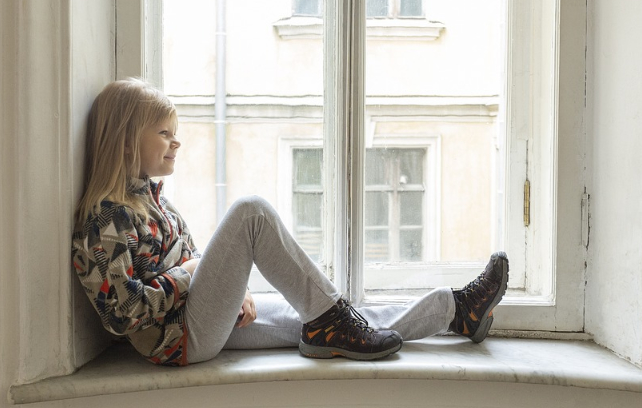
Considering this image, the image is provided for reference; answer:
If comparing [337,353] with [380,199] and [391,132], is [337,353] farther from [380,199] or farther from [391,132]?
[391,132]

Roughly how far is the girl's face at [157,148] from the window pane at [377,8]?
58cm

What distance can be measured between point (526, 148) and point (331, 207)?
1.71 ft

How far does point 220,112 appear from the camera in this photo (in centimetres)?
162

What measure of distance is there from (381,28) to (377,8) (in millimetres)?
51

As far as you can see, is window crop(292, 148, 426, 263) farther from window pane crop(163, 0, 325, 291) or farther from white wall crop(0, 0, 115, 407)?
white wall crop(0, 0, 115, 407)

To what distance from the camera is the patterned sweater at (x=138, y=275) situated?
1.22m

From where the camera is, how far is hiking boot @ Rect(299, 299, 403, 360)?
1.33 metres

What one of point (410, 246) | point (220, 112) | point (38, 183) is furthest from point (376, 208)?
point (38, 183)

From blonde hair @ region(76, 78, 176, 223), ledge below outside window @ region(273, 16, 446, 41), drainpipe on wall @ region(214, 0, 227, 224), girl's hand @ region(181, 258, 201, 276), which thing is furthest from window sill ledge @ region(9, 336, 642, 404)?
ledge below outside window @ region(273, 16, 446, 41)

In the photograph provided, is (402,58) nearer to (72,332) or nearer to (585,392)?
(585,392)

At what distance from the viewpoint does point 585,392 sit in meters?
1.35

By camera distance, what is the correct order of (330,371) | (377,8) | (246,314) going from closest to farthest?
(330,371)
(246,314)
(377,8)

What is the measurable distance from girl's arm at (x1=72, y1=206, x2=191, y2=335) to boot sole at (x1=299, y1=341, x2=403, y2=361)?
326 millimetres

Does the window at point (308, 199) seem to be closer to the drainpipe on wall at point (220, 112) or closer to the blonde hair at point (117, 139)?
the drainpipe on wall at point (220, 112)
